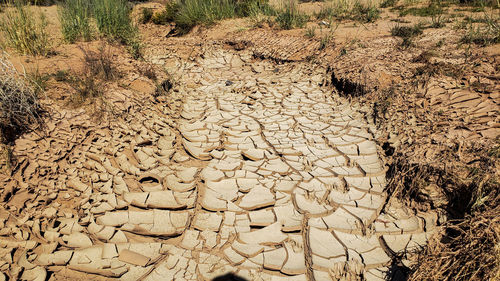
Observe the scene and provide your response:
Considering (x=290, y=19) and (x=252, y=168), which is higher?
(x=290, y=19)

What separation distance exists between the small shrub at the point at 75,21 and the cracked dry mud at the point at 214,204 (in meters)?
2.27

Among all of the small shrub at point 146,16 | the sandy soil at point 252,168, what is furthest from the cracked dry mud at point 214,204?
the small shrub at point 146,16

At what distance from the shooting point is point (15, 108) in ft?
8.29

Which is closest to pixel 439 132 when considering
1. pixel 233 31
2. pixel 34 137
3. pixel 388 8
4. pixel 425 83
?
pixel 425 83

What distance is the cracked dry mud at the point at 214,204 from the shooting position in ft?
6.08

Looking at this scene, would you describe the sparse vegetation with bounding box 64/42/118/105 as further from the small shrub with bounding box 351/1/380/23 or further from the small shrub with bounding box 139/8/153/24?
the small shrub with bounding box 351/1/380/23

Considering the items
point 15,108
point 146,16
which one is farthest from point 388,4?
point 15,108

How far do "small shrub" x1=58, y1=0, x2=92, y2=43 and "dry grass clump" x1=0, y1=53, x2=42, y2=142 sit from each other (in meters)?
2.19

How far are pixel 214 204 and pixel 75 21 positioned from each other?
4262 mm

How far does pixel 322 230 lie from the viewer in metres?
2.06

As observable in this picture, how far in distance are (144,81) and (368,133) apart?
289 cm

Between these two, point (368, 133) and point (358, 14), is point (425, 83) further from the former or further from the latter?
point (358, 14)

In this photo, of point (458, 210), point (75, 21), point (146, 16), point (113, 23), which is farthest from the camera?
point (146, 16)

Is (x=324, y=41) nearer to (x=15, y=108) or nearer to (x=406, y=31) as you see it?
(x=406, y=31)
